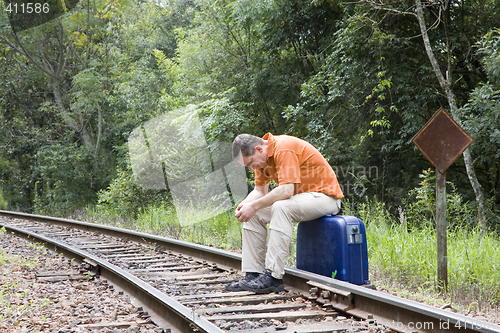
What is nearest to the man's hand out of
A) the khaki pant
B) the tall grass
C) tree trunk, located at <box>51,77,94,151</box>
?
the khaki pant

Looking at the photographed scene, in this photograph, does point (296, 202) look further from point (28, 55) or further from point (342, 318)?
point (28, 55)

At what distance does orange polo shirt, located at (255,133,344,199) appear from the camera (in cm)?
392

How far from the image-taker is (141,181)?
1413 centimetres

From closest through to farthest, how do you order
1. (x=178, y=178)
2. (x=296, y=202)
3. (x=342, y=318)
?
1. (x=342, y=318)
2. (x=296, y=202)
3. (x=178, y=178)

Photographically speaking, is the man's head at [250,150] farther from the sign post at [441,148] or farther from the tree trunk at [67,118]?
the tree trunk at [67,118]

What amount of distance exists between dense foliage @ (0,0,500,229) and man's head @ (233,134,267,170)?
2.69 metres

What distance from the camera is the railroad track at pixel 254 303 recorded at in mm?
2893

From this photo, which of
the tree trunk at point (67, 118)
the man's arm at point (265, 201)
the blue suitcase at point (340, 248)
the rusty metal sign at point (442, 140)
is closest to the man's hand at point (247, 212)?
the man's arm at point (265, 201)

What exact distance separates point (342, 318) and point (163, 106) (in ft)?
42.4

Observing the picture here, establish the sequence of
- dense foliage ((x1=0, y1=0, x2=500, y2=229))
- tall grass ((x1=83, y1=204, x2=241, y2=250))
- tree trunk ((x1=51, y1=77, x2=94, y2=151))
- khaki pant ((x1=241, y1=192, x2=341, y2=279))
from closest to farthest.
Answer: khaki pant ((x1=241, y1=192, x2=341, y2=279)) → tall grass ((x1=83, y1=204, x2=241, y2=250)) → dense foliage ((x1=0, y1=0, x2=500, y2=229)) → tree trunk ((x1=51, y1=77, x2=94, y2=151))

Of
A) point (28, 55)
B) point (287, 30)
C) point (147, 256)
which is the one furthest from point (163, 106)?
point (147, 256)

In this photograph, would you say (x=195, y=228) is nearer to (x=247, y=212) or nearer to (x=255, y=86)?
(x=255, y=86)

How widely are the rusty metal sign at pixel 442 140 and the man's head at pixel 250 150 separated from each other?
1.35 metres

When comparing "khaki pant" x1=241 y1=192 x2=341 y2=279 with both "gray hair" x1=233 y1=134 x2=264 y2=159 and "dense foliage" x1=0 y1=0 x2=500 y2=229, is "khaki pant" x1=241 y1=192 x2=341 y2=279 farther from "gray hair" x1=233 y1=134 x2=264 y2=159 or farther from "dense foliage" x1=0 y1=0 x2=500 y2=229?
"dense foliage" x1=0 y1=0 x2=500 y2=229
